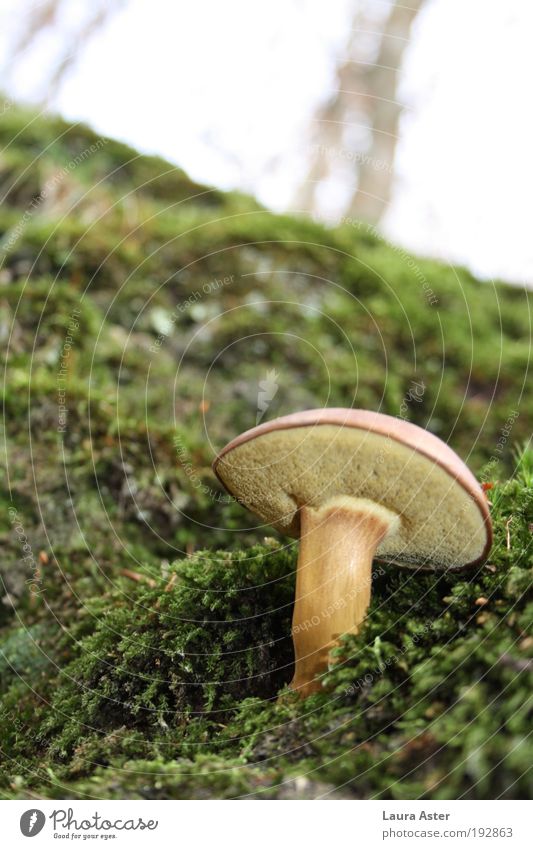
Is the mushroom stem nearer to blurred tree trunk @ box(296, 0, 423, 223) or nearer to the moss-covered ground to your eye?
the moss-covered ground

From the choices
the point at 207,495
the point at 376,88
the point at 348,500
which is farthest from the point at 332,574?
the point at 376,88

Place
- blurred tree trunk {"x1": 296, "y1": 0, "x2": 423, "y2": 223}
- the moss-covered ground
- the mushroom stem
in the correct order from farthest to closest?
blurred tree trunk {"x1": 296, "y1": 0, "x2": 423, "y2": 223} → the mushroom stem → the moss-covered ground

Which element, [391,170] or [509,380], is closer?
[509,380]

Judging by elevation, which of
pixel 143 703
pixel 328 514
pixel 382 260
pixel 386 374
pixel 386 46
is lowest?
pixel 143 703

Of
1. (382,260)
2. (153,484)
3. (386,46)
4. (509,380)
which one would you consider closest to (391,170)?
(386,46)

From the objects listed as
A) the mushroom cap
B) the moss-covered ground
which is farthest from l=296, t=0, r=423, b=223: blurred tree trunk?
the mushroom cap

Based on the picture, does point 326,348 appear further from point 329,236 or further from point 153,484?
point 153,484
